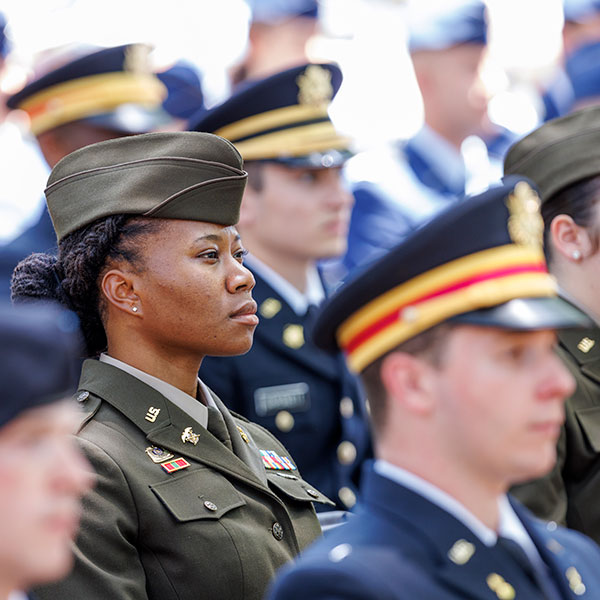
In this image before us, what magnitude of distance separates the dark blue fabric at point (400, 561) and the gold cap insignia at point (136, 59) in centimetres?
309

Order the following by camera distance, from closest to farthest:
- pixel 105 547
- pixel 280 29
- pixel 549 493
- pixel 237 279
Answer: pixel 105 547, pixel 237 279, pixel 549 493, pixel 280 29

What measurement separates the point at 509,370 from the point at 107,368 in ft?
4.02

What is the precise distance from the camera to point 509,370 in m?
2.19

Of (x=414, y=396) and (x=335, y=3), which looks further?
(x=335, y=3)

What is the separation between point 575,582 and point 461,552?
27cm

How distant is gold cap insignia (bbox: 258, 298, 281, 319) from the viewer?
4.54 m

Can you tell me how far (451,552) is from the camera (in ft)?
7.25

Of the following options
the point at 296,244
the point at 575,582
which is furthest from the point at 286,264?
the point at 575,582

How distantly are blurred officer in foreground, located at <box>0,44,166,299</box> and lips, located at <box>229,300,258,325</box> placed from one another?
5.34ft

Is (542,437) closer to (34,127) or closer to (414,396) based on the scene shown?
(414,396)

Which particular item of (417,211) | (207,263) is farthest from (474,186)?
(207,263)

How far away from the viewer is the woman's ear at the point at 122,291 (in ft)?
10.3

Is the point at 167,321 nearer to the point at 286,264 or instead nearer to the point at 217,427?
the point at 217,427

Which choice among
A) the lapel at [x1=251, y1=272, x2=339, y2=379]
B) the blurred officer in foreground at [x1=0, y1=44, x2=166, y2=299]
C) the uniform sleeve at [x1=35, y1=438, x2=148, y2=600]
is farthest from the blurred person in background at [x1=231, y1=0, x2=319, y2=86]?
the uniform sleeve at [x1=35, y1=438, x2=148, y2=600]
